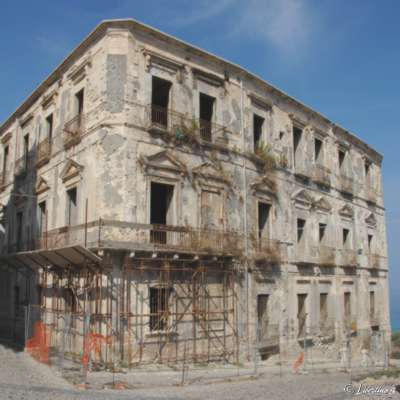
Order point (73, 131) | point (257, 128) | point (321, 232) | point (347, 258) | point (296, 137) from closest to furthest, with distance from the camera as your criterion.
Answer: point (73, 131) → point (257, 128) → point (296, 137) → point (321, 232) → point (347, 258)

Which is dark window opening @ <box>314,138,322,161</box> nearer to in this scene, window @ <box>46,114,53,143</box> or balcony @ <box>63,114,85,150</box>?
balcony @ <box>63,114,85,150</box>

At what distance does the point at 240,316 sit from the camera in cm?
1728

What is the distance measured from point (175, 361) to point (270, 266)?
6133 millimetres

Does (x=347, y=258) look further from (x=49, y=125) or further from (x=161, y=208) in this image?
(x=49, y=125)

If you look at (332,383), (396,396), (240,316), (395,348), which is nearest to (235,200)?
(240,316)

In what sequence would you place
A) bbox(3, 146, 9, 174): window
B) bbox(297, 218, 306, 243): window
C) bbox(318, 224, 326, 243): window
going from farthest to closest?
bbox(3, 146, 9, 174): window
bbox(318, 224, 326, 243): window
bbox(297, 218, 306, 243): window

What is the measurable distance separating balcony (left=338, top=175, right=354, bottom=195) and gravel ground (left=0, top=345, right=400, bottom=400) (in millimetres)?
13075

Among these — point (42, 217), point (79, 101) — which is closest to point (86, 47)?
point (79, 101)

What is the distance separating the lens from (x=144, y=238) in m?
14.5

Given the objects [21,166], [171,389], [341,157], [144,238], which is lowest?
[171,389]

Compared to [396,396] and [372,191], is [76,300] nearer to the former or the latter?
[396,396]

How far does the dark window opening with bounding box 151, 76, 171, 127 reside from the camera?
15930 millimetres

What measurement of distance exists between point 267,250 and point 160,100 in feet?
22.8

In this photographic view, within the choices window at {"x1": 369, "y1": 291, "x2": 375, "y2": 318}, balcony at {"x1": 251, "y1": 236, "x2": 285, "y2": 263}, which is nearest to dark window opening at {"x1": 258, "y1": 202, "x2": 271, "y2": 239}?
balcony at {"x1": 251, "y1": 236, "x2": 285, "y2": 263}
